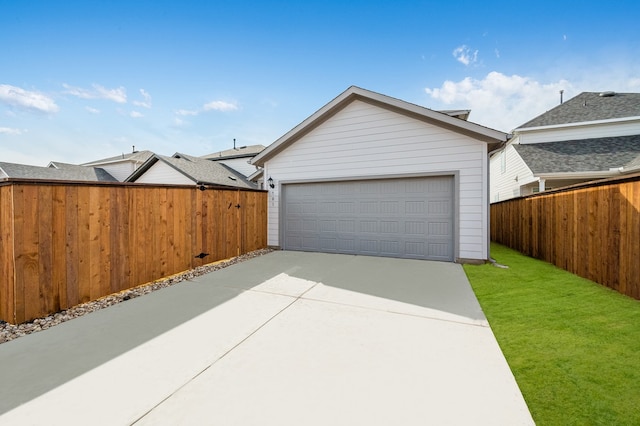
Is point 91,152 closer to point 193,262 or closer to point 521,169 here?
point 193,262

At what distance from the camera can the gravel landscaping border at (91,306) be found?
3.13 metres

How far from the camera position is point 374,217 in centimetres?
746

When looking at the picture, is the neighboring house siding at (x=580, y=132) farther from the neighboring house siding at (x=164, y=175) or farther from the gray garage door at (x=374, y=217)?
the neighboring house siding at (x=164, y=175)

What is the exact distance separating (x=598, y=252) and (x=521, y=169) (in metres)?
9.69

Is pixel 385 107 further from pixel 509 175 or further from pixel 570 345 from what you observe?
pixel 509 175

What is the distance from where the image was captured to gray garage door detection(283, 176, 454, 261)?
6.80 metres

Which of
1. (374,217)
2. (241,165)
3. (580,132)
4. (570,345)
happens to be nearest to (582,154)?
(580,132)

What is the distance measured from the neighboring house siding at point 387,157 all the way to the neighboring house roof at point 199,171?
5.90 metres

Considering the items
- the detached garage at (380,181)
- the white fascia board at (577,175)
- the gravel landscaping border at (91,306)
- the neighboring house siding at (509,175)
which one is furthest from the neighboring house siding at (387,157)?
the neighboring house siding at (509,175)

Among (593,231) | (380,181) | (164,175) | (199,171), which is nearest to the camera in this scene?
(593,231)

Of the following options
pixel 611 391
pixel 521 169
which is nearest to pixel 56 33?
pixel 611 391

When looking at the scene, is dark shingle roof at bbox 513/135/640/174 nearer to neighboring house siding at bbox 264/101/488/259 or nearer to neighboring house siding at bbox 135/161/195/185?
neighboring house siding at bbox 264/101/488/259

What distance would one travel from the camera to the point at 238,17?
27.8 feet

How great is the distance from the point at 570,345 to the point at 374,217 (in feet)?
16.7
